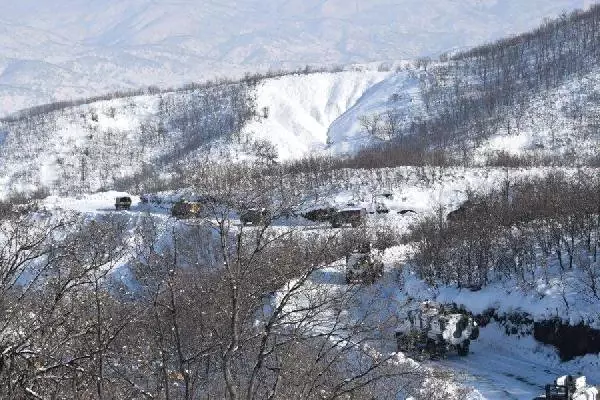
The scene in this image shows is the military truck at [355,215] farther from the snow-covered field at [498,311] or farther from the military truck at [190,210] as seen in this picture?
the military truck at [190,210]

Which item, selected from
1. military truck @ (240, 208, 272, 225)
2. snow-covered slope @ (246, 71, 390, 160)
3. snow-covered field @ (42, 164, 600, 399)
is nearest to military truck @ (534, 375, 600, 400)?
snow-covered field @ (42, 164, 600, 399)

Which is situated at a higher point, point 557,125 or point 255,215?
point 557,125

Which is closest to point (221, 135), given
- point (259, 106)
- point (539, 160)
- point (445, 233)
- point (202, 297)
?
point (259, 106)

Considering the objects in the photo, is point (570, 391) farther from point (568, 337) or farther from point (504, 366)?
point (568, 337)

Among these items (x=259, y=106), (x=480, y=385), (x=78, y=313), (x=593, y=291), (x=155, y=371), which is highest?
(x=259, y=106)

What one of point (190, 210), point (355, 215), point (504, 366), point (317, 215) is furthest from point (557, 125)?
point (190, 210)

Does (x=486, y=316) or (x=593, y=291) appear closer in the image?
(x=593, y=291)

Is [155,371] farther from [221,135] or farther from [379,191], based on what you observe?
[221,135]
